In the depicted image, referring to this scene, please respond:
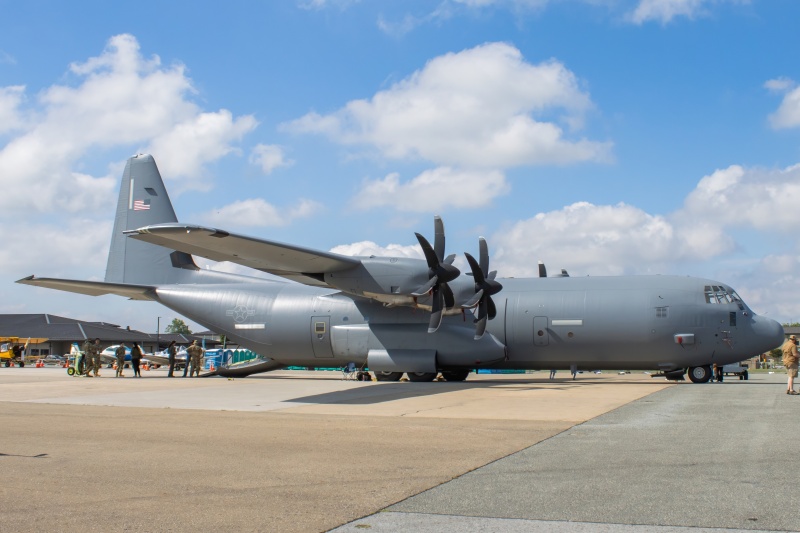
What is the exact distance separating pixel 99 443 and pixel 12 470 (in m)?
2.10

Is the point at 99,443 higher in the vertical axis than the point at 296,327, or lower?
lower

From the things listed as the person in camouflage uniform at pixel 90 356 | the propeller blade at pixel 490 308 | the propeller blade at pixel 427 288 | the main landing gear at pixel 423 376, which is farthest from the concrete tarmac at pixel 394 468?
the person in camouflage uniform at pixel 90 356

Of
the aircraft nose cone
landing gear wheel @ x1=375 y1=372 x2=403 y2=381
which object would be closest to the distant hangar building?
landing gear wheel @ x1=375 y1=372 x2=403 y2=381

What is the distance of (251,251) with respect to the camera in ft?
69.4

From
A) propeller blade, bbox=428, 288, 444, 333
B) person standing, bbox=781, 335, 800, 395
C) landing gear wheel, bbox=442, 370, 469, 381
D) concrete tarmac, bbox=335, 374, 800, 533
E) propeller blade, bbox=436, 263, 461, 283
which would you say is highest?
propeller blade, bbox=436, 263, 461, 283

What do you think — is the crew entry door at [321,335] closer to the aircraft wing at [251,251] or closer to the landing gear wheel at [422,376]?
the aircraft wing at [251,251]

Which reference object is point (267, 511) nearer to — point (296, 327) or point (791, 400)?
point (791, 400)

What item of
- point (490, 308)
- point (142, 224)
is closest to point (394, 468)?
point (490, 308)

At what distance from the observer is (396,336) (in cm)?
2566

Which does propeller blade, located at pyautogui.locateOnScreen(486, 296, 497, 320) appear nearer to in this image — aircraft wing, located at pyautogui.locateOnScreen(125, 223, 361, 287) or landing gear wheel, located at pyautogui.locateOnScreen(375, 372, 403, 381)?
aircraft wing, located at pyautogui.locateOnScreen(125, 223, 361, 287)

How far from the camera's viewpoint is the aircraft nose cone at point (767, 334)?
23.5 m

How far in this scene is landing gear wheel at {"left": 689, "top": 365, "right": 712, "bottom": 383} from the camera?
24062 mm

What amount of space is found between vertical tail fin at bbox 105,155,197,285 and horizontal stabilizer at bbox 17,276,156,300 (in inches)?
31.2

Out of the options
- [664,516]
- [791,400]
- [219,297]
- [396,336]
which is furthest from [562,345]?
[664,516]
